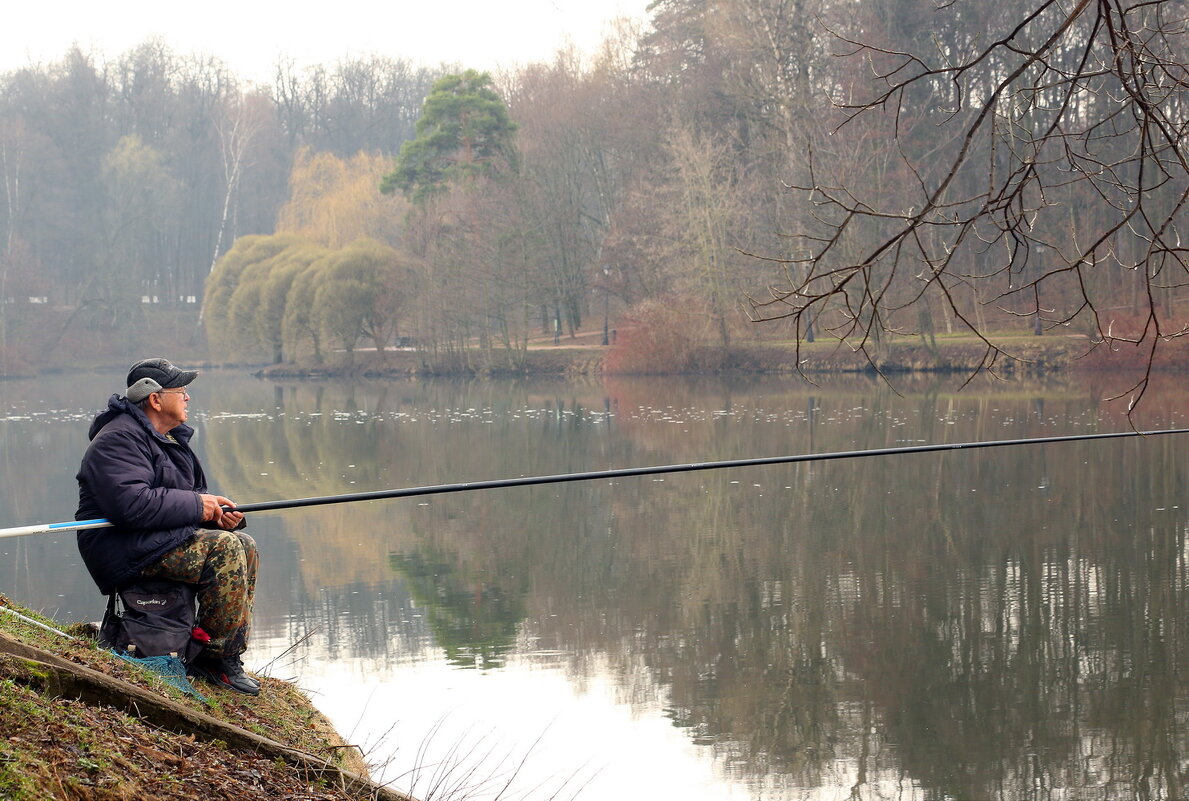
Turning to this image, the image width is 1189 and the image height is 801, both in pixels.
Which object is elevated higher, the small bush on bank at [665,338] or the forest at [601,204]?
the forest at [601,204]

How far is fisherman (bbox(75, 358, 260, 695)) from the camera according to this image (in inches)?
157

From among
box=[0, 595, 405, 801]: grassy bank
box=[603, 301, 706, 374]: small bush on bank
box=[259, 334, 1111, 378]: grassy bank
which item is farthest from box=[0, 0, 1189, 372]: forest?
box=[0, 595, 405, 801]: grassy bank

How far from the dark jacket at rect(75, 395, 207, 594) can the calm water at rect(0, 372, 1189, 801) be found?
3.96ft

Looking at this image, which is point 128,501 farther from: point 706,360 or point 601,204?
point 601,204

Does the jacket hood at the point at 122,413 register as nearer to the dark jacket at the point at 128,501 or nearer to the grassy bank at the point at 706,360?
the dark jacket at the point at 128,501

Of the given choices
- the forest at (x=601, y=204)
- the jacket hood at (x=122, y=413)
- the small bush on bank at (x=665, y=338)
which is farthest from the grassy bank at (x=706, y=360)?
the jacket hood at (x=122, y=413)

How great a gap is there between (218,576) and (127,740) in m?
1.01

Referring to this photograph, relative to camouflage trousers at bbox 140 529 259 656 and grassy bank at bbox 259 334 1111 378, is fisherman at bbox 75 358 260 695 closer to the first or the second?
camouflage trousers at bbox 140 529 259 656

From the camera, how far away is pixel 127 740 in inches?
126

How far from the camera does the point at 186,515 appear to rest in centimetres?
403

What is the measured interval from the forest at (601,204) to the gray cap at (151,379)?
15098 mm

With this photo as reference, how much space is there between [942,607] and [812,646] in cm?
112

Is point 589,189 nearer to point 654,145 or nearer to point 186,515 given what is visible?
point 654,145

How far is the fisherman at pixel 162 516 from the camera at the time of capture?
4.00 m
